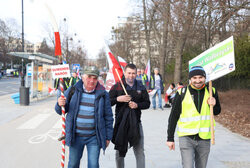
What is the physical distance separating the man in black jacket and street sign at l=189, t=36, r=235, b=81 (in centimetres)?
103

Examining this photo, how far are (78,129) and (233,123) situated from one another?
7.30 metres

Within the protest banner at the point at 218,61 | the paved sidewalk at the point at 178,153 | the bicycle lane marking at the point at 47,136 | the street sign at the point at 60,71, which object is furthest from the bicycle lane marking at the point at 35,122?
the protest banner at the point at 218,61

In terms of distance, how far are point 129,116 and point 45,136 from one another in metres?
4.07

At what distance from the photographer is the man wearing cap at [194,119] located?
3.32m

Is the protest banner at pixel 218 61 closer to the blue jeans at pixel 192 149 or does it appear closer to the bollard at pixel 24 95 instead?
the blue jeans at pixel 192 149

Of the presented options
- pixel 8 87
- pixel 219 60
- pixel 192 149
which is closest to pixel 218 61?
pixel 219 60

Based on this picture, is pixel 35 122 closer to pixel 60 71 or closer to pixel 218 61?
pixel 60 71

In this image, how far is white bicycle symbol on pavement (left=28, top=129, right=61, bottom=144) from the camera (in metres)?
6.62

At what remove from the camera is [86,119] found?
349 centimetres

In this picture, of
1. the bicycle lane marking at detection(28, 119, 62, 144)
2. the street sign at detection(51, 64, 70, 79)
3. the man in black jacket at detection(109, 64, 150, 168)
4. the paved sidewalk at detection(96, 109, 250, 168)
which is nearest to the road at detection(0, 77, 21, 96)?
the bicycle lane marking at detection(28, 119, 62, 144)

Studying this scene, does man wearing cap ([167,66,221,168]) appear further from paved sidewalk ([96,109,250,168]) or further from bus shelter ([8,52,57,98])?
bus shelter ([8,52,57,98])

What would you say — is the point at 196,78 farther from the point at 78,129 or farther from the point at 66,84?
the point at 66,84

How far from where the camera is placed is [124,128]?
385 cm

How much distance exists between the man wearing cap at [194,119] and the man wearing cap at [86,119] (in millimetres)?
955
